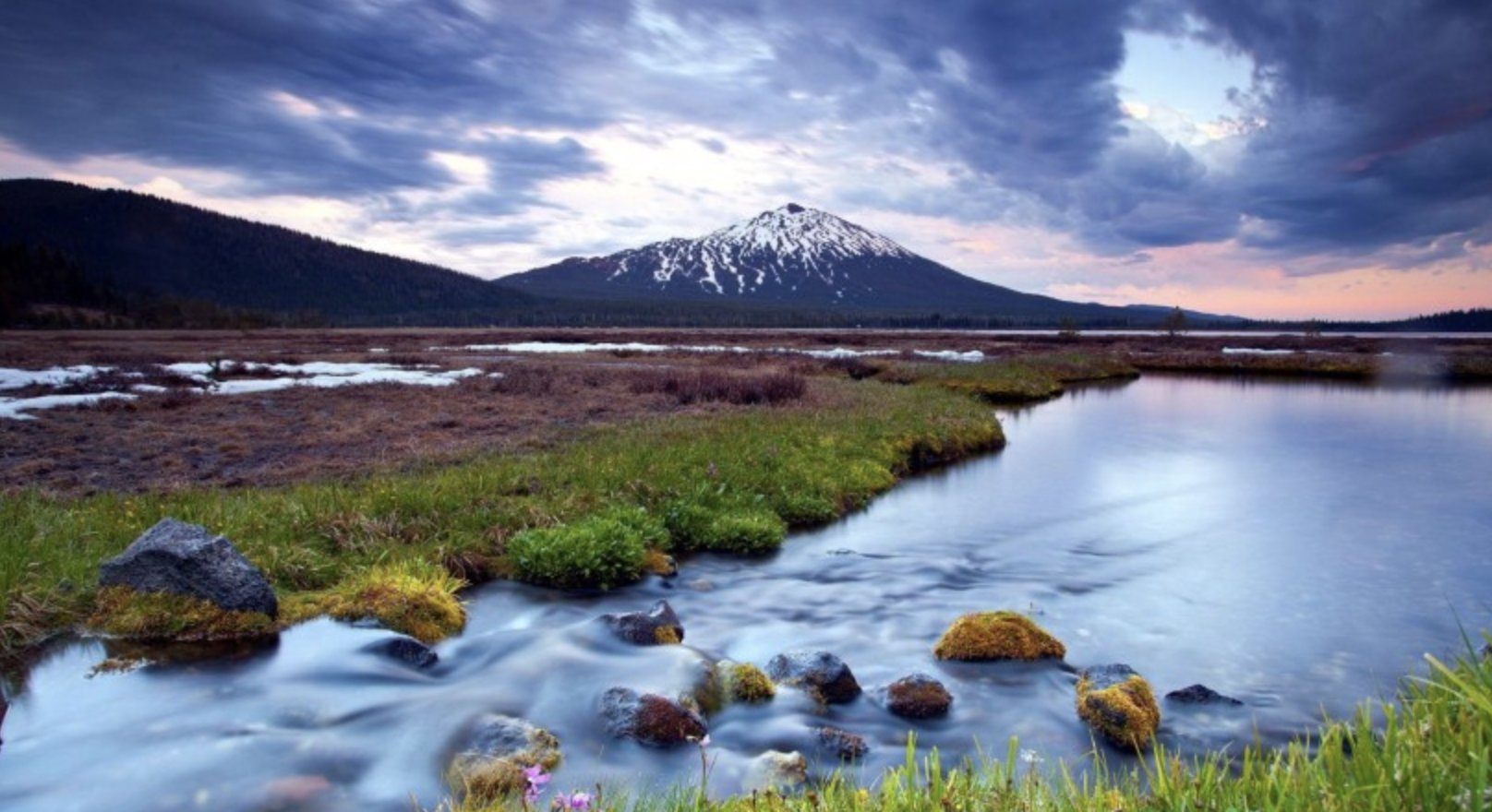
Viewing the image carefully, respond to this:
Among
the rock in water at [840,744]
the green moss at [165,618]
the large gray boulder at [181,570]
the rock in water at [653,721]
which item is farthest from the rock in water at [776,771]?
the large gray boulder at [181,570]

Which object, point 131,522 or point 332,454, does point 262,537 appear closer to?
point 131,522

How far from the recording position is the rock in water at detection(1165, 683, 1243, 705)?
28.9 ft

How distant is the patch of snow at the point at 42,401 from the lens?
2489cm

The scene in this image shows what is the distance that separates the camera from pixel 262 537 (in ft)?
38.9

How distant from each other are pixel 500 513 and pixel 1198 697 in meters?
10.6

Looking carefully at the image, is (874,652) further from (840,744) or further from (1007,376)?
(1007,376)

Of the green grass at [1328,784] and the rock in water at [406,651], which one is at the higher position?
the green grass at [1328,784]

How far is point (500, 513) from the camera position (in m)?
13.9

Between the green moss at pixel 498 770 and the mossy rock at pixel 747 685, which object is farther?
the mossy rock at pixel 747 685

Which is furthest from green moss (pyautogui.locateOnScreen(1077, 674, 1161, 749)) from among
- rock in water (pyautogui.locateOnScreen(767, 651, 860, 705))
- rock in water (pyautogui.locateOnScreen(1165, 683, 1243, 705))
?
rock in water (pyautogui.locateOnScreen(767, 651, 860, 705))

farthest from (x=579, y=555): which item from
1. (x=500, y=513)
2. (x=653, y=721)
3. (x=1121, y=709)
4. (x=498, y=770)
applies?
(x=1121, y=709)

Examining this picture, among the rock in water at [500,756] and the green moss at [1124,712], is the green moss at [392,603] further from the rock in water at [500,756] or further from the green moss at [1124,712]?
the green moss at [1124,712]

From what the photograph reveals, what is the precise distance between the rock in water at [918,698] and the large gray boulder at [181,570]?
7.62 metres

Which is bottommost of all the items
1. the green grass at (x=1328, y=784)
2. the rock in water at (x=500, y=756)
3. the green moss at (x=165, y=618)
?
the rock in water at (x=500, y=756)
